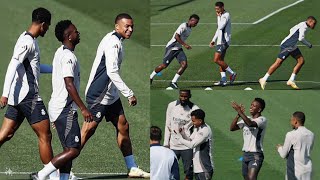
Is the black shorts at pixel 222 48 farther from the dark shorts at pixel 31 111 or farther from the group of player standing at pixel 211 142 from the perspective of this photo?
the dark shorts at pixel 31 111

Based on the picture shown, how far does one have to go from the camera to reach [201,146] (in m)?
15.8

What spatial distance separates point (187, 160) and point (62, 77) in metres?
1.99

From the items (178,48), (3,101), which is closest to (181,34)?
(178,48)

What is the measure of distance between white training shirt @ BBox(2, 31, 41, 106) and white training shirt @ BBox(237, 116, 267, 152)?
2.80 m

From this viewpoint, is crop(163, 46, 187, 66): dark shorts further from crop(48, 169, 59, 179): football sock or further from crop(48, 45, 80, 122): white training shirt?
crop(48, 169, 59, 179): football sock

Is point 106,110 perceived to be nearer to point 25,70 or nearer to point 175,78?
point 25,70

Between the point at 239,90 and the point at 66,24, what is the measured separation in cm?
261

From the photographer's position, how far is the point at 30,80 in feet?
49.1

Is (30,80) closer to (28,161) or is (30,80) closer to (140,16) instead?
(28,161)

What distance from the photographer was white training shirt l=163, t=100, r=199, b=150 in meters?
15.7

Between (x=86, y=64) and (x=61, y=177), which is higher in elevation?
(x=86, y=64)

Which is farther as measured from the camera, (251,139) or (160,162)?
(251,139)

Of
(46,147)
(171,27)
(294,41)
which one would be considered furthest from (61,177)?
(294,41)

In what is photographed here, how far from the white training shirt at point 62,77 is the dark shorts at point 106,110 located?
42 cm
